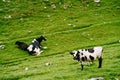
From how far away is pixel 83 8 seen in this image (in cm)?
8044

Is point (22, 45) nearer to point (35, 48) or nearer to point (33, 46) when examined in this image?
point (33, 46)

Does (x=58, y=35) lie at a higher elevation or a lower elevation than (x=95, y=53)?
lower

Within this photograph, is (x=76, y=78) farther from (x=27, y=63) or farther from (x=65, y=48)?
(x=65, y=48)

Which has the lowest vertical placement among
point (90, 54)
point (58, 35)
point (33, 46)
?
point (58, 35)

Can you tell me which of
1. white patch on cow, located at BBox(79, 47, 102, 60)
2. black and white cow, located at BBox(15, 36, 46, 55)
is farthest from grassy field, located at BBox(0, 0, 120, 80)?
white patch on cow, located at BBox(79, 47, 102, 60)

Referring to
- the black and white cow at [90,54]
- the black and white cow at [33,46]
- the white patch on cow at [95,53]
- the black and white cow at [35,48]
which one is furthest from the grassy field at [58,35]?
the white patch on cow at [95,53]

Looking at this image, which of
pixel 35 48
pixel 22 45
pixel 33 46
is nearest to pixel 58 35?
pixel 22 45

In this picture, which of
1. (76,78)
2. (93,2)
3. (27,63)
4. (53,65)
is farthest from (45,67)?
(93,2)

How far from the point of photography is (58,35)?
6444cm

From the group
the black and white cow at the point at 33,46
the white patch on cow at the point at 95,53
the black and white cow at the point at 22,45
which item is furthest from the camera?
the black and white cow at the point at 22,45

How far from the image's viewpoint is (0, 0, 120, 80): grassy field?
37.3 meters

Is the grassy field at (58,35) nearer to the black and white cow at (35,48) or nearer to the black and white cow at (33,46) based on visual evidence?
the black and white cow at (33,46)

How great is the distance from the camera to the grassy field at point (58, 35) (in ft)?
122

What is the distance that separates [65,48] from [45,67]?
14.4m
